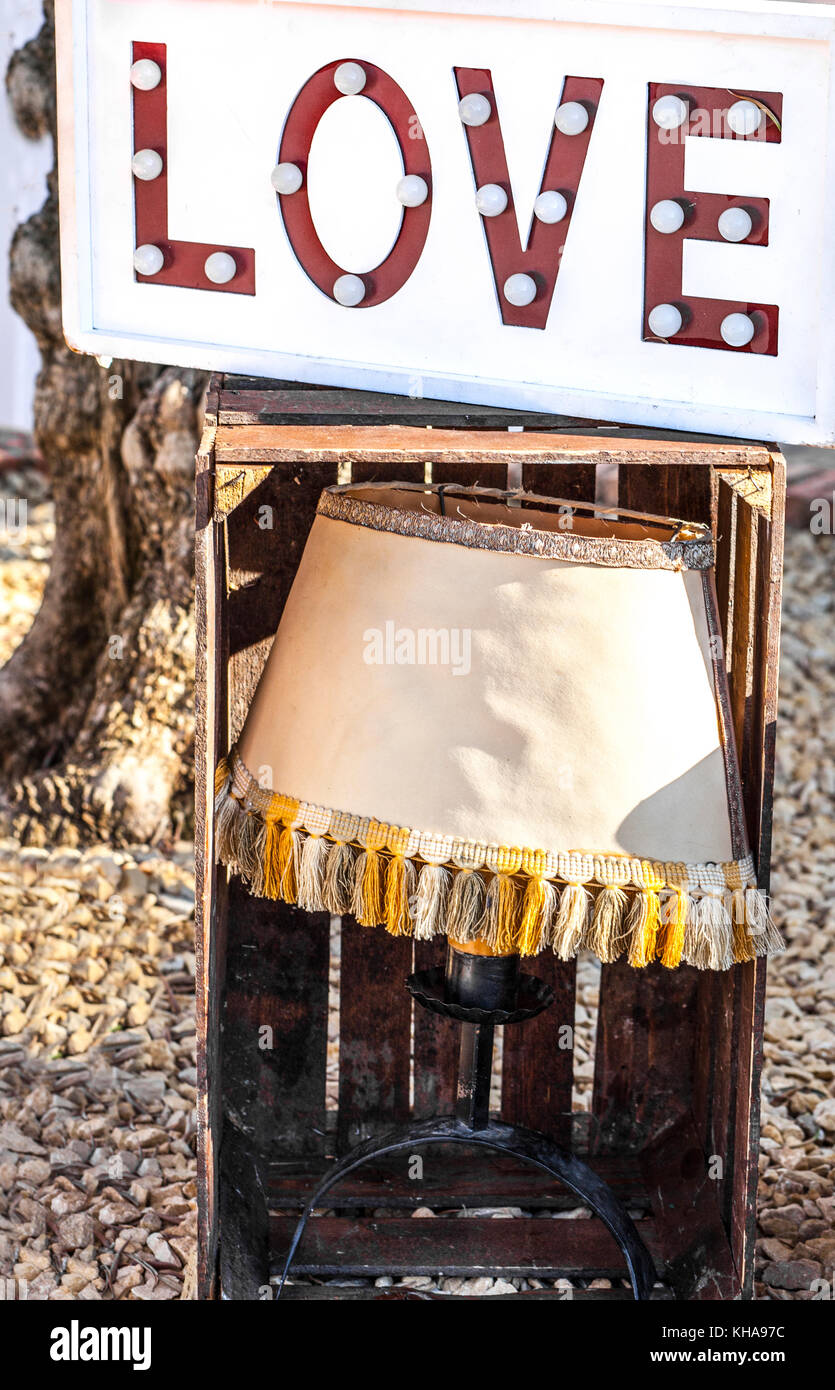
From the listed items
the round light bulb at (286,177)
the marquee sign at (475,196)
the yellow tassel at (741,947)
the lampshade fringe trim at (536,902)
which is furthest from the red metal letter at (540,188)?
the yellow tassel at (741,947)

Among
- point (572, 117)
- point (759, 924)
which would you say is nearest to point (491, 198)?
point (572, 117)

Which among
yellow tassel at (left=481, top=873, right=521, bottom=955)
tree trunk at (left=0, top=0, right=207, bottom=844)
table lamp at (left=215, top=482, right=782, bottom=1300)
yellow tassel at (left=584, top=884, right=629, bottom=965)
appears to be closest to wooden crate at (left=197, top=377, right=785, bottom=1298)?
table lamp at (left=215, top=482, right=782, bottom=1300)

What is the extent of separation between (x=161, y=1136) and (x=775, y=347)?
65.8 inches

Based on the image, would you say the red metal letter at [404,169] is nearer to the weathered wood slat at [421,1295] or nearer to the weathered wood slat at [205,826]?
the weathered wood slat at [205,826]

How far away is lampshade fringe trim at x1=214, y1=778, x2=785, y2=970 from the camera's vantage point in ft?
5.76

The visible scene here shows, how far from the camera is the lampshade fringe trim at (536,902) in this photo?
1755mm

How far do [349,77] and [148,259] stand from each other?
0.35 meters

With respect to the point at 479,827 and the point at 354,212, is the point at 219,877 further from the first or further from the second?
the point at 354,212

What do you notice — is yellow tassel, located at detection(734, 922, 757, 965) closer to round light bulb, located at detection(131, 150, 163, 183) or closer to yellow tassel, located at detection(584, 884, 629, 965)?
yellow tassel, located at detection(584, 884, 629, 965)

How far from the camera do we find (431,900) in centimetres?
178

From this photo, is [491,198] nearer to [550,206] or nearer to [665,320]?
[550,206]

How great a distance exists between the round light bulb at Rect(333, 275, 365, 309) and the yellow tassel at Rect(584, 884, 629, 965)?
827 millimetres
